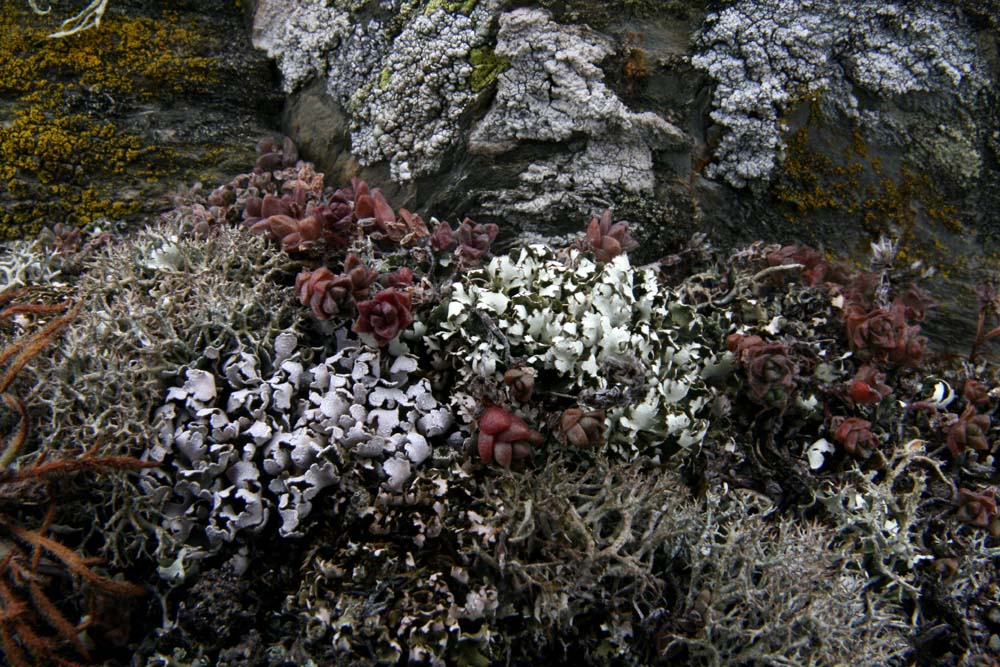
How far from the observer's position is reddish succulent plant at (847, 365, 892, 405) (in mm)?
2631

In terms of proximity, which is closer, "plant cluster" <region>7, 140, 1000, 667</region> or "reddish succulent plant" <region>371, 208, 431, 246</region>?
"plant cluster" <region>7, 140, 1000, 667</region>

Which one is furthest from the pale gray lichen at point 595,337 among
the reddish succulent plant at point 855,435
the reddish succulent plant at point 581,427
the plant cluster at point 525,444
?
the reddish succulent plant at point 855,435

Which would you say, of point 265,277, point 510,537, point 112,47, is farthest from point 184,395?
point 112,47

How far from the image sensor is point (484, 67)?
319cm

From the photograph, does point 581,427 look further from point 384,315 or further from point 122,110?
point 122,110

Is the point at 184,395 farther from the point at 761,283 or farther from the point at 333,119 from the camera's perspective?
the point at 761,283

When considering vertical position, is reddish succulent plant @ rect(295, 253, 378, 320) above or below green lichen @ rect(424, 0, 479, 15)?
below

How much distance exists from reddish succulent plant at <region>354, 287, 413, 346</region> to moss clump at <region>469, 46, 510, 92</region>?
1.27 m

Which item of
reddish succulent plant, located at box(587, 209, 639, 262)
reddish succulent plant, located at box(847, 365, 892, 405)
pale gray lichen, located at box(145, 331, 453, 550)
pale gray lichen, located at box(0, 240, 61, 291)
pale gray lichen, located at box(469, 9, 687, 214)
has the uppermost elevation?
pale gray lichen, located at box(469, 9, 687, 214)

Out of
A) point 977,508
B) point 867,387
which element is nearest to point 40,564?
point 867,387

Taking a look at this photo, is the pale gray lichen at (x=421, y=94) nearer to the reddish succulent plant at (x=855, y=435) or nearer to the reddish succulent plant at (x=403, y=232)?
the reddish succulent plant at (x=403, y=232)

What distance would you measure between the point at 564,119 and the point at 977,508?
2.29 meters

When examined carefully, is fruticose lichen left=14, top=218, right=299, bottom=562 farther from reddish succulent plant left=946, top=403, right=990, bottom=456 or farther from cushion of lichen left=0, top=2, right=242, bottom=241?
reddish succulent plant left=946, top=403, right=990, bottom=456

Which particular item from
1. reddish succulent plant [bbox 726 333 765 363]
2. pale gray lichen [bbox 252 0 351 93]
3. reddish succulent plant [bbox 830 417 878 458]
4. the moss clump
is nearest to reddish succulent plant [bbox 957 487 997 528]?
reddish succulent plant [bbox 830 417 878 458]
